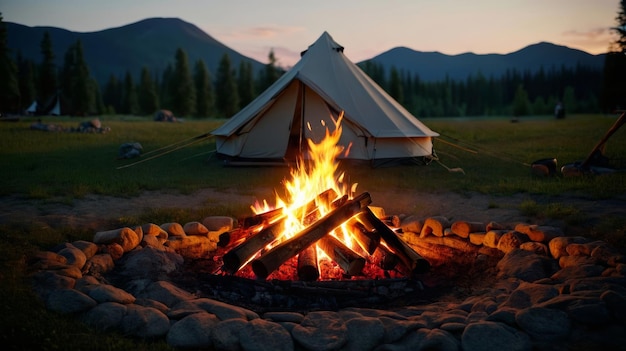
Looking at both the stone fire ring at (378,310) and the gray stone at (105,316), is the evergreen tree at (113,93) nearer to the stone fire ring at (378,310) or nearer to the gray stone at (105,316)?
the stone fire ring at (378,310)

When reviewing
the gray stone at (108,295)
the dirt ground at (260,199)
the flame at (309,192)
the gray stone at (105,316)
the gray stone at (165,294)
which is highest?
the flame at (309,192)

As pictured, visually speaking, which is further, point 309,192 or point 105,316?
point 309,192

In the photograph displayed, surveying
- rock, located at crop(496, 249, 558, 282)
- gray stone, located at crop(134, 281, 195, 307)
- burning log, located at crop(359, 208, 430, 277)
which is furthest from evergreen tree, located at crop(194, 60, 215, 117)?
rock, located at crop(496, 249, 558, 282)

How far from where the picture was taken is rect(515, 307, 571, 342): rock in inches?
108

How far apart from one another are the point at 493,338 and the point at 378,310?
900mm

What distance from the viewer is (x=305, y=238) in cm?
402

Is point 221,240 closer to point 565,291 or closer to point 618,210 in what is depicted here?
point 565,291

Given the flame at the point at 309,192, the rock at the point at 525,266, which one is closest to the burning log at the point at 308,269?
the flame at the point at 309,192

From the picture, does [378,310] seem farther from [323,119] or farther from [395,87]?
[395,87]

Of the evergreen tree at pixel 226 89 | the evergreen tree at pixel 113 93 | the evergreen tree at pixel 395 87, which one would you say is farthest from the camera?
the evergreen tree at pixel 113 93

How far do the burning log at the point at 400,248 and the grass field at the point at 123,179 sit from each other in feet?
7.31

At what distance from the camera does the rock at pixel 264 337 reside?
2664 millimetres

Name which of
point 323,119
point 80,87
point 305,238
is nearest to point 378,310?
point 305,238

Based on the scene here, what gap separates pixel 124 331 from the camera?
2.84 metres
